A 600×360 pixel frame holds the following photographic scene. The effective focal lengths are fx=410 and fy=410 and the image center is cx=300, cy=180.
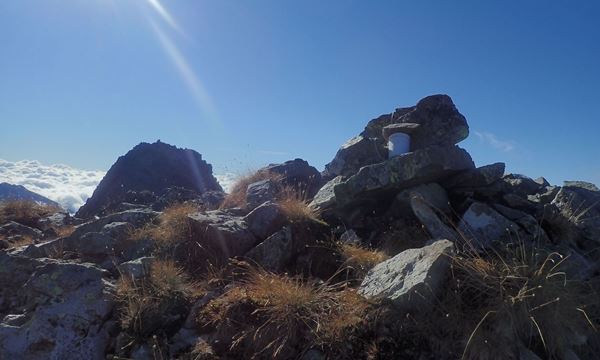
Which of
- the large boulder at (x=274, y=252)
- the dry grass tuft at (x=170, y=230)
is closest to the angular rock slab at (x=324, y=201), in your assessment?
the large boulder at (x=274, y=252)

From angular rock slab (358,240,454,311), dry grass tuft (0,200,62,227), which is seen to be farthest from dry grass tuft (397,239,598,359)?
dry grass tuft (0,200,62,227)

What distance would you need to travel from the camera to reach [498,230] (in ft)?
23.9

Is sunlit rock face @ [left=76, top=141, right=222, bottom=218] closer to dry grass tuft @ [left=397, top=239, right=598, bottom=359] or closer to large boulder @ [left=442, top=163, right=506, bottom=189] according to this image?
large boulder @ [left=442, top=163, right=506, bottom=189]

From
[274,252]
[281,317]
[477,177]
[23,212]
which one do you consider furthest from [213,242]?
[23,212]

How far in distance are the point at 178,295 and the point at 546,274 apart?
5.44 metres

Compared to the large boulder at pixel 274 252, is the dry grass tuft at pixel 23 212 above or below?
above

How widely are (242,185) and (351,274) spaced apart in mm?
8222

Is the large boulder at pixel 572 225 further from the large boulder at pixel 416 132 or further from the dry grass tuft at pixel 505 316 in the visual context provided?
the large boulder at pixel 416 132

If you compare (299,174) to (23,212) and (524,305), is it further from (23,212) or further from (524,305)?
(23,212)

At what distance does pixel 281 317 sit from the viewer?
5.55 meters

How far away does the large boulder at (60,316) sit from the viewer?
595cm

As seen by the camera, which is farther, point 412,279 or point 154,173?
point 154,173

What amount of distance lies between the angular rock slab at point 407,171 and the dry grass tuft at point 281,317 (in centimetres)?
291

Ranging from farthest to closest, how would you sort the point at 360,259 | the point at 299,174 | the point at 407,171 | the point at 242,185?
the point at 242,185
the point at 299,174
the point at 407,171
the point at 360,259
